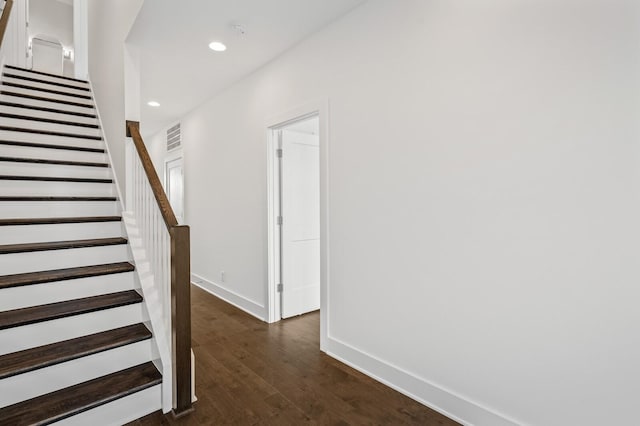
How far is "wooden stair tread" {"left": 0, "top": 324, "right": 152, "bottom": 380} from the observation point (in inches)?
65.0

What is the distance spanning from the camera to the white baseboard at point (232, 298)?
11.5 feet

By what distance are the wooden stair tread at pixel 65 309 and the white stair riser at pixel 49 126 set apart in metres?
2.12

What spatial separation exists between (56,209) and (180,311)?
1663mm

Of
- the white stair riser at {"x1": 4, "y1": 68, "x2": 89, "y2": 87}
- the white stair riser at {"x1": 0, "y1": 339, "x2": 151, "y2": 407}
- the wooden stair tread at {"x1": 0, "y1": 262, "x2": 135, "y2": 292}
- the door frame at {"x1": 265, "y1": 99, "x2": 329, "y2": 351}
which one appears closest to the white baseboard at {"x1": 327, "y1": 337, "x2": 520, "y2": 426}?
the door frame at {"x1": 265, "y1": 99, "x2": 329, "y2": 351}

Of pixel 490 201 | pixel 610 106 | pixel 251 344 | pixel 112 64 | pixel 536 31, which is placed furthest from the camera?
pixel 112 64

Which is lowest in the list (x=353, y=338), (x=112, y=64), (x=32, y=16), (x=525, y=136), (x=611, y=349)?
(x=353, y=338)

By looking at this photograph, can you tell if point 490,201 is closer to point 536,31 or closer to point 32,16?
point 536,31

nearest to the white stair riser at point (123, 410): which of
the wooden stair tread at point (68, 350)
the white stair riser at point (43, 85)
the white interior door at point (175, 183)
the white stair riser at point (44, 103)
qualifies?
the wooden stair tread at point (68, 350)

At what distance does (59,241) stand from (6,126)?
1.48 m

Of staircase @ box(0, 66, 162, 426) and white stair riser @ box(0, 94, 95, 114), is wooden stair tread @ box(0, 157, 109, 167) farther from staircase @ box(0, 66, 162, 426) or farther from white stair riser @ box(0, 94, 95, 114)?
white stair riser @ box(0, 94, 95, 114)

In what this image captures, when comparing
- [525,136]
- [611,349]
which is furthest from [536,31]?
[611,349]

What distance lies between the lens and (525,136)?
1.57 metres

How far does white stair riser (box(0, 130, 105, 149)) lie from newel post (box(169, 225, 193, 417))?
234cm

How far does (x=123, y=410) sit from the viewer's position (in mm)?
1779
